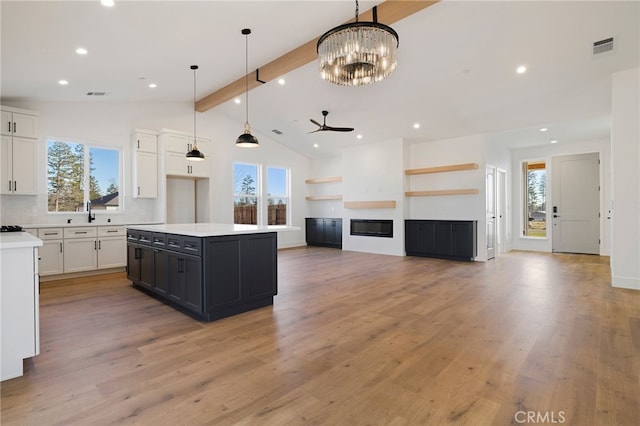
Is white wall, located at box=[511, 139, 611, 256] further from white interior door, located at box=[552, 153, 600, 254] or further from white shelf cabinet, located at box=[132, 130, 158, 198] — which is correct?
white shelf cabinet, located at box=[132, 130, 158, 198]

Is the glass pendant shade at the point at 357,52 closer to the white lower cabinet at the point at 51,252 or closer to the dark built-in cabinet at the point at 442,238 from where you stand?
the white lower cabinet at the point at 51,252

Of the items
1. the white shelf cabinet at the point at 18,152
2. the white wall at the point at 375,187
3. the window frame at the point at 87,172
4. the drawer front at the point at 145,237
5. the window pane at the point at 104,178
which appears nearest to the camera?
the drawer front at the point at 145,237

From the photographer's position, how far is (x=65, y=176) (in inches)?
233

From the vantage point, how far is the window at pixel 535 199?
8.83 m

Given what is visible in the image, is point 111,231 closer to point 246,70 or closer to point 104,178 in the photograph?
point 104,178

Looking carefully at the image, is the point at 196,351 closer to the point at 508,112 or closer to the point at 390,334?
the point at 390,334

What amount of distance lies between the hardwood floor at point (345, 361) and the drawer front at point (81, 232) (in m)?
1.26

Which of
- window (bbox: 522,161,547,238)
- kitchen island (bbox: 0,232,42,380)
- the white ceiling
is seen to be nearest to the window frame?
the white ceiling

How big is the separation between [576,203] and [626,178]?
410 cm

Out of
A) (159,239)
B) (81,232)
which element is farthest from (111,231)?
(159,239)

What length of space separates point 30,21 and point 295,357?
13.7 feet

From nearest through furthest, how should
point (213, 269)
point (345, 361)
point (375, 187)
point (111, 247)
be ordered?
point (345, 361) → point (213, 269) → point (111, 247) → point (375, 187)

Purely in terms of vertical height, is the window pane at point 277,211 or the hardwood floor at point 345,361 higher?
the window pane at point 277,211

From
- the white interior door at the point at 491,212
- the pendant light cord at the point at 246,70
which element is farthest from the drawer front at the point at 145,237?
the white interior door at the point at 491,212
